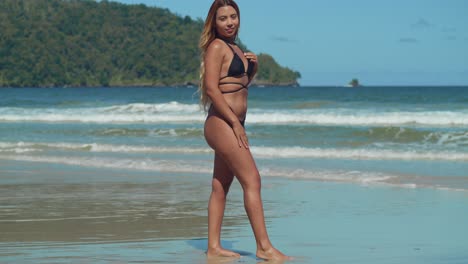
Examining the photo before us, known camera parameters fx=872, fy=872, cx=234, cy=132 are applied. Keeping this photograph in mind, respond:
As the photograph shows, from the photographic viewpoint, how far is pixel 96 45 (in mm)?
121812

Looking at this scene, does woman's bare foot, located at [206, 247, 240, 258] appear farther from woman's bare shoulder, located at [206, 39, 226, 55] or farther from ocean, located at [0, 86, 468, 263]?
woman's bare shoulder, located at [206, 39, 226, 55]

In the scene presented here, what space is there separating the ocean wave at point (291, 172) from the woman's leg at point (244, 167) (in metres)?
4.73

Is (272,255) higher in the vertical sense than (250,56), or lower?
lower

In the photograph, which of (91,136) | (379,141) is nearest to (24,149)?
(91,136)

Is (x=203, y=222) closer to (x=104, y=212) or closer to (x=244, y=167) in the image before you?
(x=104, y=212)

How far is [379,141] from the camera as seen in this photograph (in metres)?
18.9

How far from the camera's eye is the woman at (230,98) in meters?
5.50

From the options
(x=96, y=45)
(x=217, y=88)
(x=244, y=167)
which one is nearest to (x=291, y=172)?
(x=244, y=167)

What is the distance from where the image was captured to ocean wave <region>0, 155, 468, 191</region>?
1054 centimetres

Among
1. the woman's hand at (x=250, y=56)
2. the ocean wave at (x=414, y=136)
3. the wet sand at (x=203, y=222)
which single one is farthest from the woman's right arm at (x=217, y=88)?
the ocean wave at (x=414, y=136)

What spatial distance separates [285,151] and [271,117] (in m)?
11.0

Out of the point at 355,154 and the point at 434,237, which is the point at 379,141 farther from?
the point at 434,237

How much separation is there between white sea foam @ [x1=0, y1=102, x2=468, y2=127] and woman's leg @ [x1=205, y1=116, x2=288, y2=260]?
1888 centimetres

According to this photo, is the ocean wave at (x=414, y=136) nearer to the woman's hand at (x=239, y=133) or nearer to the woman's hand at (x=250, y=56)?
the woman's hand at (x=250, y=56)
